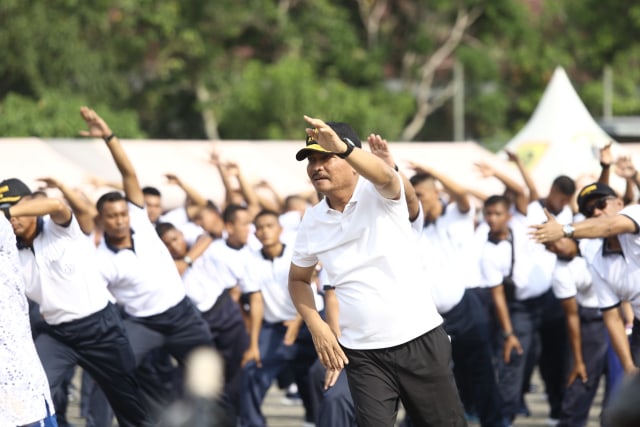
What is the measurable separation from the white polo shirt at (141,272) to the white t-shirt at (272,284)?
116cm

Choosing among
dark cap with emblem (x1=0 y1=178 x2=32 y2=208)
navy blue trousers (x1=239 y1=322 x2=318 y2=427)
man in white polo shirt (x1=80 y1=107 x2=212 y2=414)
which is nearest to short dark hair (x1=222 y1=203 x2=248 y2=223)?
navy blue trousers (x1=239 y1=322 x2=318 y2=427)

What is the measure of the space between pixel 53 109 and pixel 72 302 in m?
16.6

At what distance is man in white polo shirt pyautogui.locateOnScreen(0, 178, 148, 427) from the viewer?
7535 millimetres

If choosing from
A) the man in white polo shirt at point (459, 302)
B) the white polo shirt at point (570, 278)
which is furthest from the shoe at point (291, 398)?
the white polo shirt at point (570, 278)

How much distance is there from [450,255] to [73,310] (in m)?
Answer: 2.82

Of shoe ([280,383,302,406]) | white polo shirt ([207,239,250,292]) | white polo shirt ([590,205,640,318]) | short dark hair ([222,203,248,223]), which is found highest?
short dark hair ([222,203,248,223])

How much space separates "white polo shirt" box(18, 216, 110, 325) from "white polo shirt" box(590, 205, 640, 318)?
9.95 ft

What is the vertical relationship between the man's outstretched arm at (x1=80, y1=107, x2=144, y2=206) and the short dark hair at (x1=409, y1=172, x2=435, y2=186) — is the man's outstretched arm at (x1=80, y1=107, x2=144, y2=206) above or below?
above

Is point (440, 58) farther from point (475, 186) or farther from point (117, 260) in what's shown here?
point (117, 260)

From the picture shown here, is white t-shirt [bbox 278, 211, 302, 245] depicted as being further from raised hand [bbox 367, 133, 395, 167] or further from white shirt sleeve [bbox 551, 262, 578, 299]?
raised hand [bbox 367, 133, 395, 167]

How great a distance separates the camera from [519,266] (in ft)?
34.1

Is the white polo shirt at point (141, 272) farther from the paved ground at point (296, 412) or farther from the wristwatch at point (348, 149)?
the wristwatch at point (348, 149)

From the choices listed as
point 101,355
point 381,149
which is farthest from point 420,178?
point 381,149

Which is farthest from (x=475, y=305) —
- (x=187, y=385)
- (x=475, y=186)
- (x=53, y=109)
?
(x=53, y=109)
